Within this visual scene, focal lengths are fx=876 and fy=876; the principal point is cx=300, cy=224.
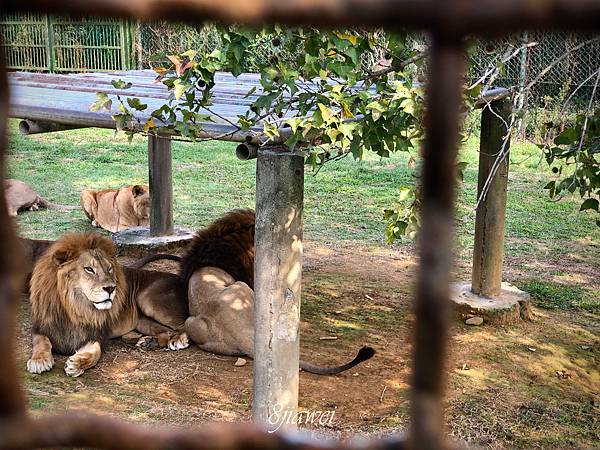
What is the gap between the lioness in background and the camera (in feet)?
25.7

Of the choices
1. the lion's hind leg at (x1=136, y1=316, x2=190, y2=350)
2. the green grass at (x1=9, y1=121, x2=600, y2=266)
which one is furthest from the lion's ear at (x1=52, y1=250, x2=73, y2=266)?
the green grass at (x1=9, y1=121, x2=600, y2=266)

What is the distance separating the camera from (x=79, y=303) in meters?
5.01

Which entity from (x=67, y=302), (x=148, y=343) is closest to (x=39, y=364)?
(x=67, y=302)

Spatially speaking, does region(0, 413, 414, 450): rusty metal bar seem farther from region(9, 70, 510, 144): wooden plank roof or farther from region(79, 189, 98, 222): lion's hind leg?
region(79, 189, 98, 222): lion's hind leg

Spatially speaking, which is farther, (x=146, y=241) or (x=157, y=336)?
(x=146, y=241)

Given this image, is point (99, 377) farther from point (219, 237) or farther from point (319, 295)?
point (319, 295)

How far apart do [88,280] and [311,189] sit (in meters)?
4.58

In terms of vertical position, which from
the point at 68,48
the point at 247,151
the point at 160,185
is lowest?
the point at 160,185

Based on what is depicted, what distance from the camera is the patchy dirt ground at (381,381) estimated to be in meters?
4.11

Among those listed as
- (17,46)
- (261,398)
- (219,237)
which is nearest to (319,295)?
(219,237)

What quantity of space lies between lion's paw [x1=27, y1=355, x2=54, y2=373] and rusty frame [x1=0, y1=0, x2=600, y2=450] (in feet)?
14.5

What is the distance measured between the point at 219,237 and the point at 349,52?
276 cm

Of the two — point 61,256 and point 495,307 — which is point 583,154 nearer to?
point 495,307

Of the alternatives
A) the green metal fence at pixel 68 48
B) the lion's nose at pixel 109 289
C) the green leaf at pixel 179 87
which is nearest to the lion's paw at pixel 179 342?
the lion's nose at pixel 109 289
